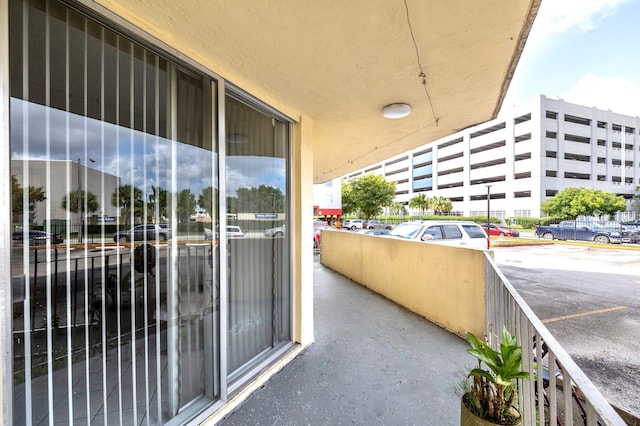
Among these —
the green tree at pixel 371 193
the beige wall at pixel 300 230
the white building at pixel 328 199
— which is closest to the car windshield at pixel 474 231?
the beige wall at pixel 300 230

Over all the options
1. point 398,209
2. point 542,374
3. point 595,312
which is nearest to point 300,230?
point 542,374

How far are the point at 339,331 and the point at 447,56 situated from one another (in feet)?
10.1

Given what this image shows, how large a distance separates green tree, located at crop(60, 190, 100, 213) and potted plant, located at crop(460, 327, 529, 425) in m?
2.06

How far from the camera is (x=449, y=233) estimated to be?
6.58 meters

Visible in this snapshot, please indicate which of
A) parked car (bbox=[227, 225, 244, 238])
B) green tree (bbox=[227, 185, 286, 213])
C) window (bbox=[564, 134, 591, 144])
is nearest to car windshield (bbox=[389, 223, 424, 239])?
green tree (bbox=[227, 185, 286, 213])

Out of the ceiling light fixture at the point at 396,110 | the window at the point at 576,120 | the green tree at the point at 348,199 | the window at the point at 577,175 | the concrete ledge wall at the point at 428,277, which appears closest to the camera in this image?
the ceiling light fixture at the point at 396,110

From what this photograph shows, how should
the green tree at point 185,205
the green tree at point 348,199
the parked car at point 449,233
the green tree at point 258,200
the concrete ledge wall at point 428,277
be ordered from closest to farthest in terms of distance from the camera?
the green tree at point 185,205, the green tree at point 258,200, the concrete ledge wall at point 428,277, the parked car at point 449,233, the green tree at point 348,199

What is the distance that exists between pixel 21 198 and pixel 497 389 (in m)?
2.40

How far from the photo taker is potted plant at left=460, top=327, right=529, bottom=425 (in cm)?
134

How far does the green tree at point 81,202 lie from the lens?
1.30 metres

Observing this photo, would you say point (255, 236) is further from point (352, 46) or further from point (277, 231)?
point (352, 46)

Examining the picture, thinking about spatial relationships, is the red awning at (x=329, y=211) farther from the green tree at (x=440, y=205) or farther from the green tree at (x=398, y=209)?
the green tree at (x=398, y=209)

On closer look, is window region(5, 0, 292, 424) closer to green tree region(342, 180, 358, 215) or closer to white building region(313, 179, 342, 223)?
white building region(313, 179, 342, 223)

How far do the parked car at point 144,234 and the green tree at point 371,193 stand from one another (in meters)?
24.0
